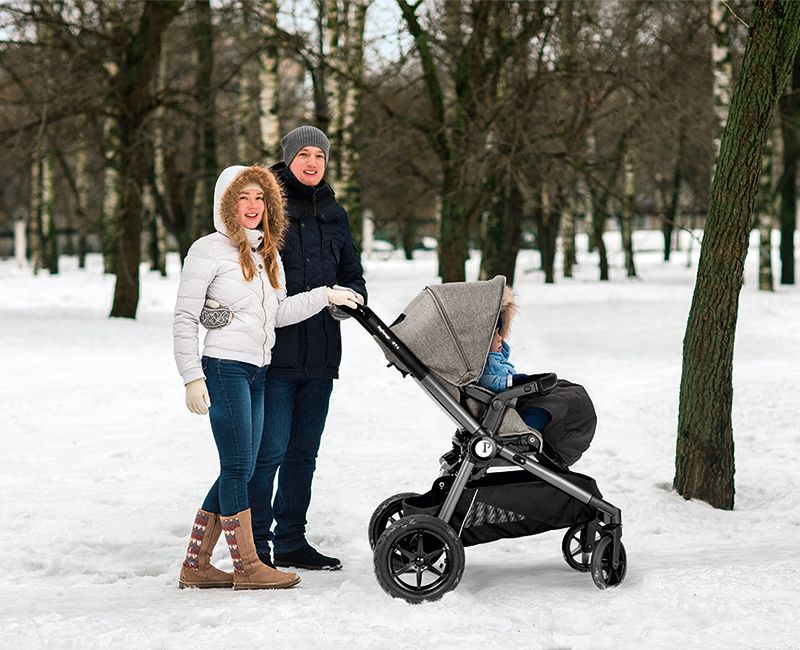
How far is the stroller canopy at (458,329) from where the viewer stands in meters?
4.84

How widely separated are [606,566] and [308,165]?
7.38 feet

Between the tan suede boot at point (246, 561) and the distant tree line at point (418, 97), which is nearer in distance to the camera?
the tan suede boot at point (246, 561)

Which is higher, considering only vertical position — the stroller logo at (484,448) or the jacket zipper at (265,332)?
the jacket zipper at (265,332)

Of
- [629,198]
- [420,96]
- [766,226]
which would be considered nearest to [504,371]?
[420,96]

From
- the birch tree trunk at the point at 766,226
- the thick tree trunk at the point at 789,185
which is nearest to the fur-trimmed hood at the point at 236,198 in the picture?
the birch tree trunk at the point at 766,226

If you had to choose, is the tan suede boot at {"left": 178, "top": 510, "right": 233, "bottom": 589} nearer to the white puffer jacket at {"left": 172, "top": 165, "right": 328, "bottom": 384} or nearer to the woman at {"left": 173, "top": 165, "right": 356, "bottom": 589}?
the woman at {"left": 173, "top": 165, "right": 356, "bottom": 589}

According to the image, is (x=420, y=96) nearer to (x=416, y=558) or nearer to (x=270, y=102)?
(x=270, y=102)

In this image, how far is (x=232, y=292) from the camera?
4.93 metres

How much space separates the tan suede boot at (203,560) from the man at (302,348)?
268 millimetres

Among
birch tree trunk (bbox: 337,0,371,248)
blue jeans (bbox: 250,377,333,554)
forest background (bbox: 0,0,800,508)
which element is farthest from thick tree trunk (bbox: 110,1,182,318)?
blue jeans (bbox: 250,377,333,554)

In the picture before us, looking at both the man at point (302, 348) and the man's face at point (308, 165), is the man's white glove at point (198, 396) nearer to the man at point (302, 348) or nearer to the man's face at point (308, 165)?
the man at point (302, 348)

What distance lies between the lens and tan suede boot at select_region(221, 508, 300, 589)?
5.00 metres

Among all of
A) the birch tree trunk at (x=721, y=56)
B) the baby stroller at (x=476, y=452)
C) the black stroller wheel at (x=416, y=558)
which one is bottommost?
the black stroller wheel at (x=416, y=558)

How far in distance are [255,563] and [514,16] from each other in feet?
40.0
